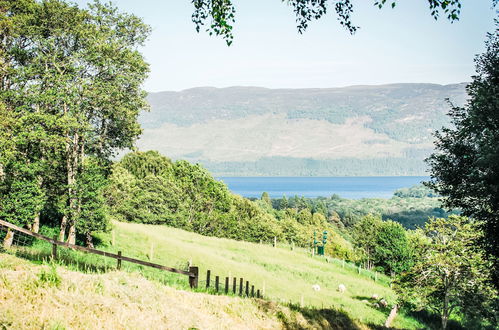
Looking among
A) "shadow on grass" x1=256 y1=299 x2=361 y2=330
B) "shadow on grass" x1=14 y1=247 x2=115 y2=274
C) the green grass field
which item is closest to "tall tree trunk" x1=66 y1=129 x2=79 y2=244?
the green grass field

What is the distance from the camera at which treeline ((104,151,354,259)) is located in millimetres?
67062

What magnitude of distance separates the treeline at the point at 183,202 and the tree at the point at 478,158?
4835 cm

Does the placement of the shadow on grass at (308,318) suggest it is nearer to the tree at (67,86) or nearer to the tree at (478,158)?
the tree at (478,158)

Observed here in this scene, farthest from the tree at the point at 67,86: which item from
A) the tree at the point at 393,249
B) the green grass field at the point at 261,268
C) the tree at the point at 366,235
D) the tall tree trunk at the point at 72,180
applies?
the tree at the point at 366,235

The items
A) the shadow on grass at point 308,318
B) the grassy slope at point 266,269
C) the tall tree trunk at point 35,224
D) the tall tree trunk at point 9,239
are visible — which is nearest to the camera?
the shadow on grass at point 308,318

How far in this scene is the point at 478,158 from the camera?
41.7 ft

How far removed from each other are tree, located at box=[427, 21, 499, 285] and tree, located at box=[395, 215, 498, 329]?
10.4m

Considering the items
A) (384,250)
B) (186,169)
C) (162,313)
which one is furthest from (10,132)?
(384,250)

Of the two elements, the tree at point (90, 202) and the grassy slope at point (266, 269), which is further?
the grassy slope at point (266, 269)

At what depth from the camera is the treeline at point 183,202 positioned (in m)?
67.1

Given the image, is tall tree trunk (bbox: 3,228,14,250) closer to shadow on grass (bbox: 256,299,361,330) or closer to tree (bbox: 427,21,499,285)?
shadow on grass (bbox: 256,299,361,330)

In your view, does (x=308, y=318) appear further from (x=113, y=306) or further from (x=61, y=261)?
(x=61, y=261)

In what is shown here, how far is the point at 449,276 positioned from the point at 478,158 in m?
16.1

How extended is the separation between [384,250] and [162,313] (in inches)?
2769
